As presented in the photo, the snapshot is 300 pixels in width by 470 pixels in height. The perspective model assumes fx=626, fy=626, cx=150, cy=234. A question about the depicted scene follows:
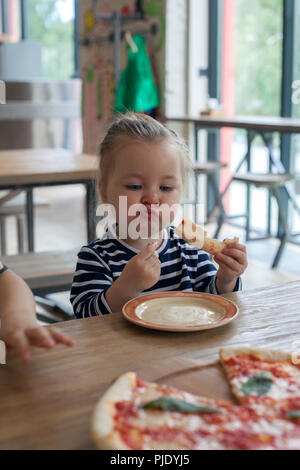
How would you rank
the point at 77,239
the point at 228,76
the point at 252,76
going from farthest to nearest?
the point at 228,76, the point at 252,76, the point at 77,239

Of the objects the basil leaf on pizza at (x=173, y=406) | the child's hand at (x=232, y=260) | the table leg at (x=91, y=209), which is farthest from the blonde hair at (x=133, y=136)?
the table leg at (x=91, y=209)

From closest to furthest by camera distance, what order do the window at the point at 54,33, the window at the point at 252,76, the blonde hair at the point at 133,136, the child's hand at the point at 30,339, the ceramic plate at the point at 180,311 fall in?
the child's hand at the point at 30,339, the ceramic plate at the point at 180,311, the blonde hair at the point at 133,136, the window at the point at 252,76, the window at the point at 54,33

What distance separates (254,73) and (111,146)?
3896 mm

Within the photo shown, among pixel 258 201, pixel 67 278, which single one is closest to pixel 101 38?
pixel 258 201

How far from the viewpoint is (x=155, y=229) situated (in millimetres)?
1250

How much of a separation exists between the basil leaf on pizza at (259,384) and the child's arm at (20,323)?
21 centimetres

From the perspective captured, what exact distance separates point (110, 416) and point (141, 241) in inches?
29.7

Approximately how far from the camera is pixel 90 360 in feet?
2.72

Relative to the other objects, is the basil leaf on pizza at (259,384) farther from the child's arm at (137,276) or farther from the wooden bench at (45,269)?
the wooden bench at (45,269)

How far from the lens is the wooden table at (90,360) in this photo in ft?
2.13

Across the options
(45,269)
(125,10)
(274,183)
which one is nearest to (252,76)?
(125,10)

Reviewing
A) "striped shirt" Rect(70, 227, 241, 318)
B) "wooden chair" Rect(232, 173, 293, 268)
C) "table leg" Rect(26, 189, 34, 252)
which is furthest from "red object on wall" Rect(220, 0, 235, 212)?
"striped shirt" Rect(70, 227, 241, 318)

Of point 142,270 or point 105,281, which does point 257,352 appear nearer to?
point 142,270
